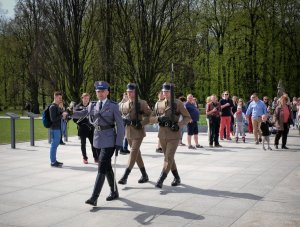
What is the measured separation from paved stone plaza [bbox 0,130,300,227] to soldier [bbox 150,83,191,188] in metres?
0.40

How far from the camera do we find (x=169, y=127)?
29.0 feet

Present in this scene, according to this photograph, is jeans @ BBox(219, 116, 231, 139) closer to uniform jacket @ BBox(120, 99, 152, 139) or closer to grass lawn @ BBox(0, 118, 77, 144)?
grass lawn @ BBox(0, 118, 77, 144)

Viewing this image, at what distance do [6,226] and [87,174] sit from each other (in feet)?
14.1

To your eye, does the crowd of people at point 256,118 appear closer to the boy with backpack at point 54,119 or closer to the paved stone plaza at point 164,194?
the paved stone plaza at point 164,194

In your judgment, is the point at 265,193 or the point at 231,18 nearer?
the point at 265,193

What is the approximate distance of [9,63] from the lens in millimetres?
56938

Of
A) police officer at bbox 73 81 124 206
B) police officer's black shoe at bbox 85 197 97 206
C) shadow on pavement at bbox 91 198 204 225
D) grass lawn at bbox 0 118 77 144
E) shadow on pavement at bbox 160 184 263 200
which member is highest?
police officer at bbox 73 81 124 206

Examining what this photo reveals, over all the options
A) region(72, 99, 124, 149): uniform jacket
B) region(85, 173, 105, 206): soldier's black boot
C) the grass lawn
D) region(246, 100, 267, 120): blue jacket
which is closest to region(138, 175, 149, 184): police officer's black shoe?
region(72, 99, 124, 149): uniform jacket

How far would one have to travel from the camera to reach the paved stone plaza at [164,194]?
6512mm

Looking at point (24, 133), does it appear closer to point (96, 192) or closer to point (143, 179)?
point (143, 179)

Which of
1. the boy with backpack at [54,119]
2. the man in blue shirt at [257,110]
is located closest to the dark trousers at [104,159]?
the boy with backpack at [54,119]

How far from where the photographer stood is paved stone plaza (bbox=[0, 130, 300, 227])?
6512mm

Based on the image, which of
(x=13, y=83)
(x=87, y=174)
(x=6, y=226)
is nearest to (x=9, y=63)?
(x=13, y=83)

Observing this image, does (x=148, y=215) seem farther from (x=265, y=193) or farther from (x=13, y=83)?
(x=13, y=83)
